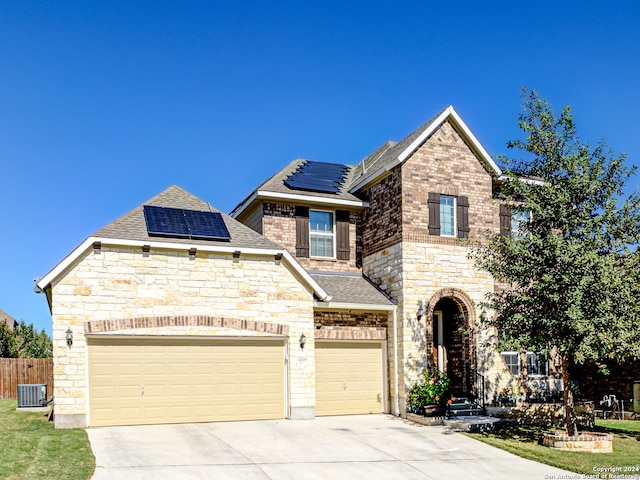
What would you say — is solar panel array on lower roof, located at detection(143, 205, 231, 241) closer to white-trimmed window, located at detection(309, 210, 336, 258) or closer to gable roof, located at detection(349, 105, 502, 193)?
white-trimmed window, located at detection(309, 210, 336, 258)

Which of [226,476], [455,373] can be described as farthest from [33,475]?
[455,373]

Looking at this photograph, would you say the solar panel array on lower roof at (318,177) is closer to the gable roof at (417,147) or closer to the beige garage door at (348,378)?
the gable roof at (417,147)

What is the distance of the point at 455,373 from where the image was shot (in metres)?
20.9

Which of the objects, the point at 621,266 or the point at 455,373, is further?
the point at 455,373

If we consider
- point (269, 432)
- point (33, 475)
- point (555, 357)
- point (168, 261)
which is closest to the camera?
point (33, 475)

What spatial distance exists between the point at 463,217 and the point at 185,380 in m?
9.35

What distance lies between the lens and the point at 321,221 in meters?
22.4

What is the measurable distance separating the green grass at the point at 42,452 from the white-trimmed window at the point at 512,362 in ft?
39.4

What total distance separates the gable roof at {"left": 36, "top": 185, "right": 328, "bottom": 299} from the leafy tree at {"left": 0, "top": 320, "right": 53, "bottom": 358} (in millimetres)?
21471

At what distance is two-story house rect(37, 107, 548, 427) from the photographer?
663 inches

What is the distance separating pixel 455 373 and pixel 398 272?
3604 millimetres

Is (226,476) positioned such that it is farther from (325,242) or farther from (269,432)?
(325,242)

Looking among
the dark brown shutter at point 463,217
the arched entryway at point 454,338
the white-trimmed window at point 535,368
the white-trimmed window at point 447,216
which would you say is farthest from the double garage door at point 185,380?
the white-trimmed window at point 535,368

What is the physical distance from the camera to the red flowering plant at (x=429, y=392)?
1866 cm
